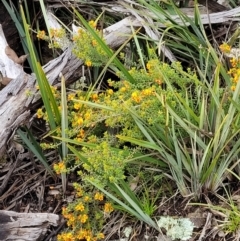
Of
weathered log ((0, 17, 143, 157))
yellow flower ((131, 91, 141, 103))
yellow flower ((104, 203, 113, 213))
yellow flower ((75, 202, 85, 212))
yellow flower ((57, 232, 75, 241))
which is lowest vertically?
yellow flower ((57, 232, 75, 241))

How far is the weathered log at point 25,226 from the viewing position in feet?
6.56

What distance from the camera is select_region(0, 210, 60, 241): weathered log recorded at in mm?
1998

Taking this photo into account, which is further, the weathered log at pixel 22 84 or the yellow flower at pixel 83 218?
the weathered log at pixel 22 84

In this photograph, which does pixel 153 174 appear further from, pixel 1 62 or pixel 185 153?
pixel 1 62

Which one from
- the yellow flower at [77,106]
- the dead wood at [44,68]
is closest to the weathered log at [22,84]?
the dead wood at [44,68]

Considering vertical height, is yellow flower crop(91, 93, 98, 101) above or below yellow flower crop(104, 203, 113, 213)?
above

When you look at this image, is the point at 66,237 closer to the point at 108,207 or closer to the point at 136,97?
the point at 108,207

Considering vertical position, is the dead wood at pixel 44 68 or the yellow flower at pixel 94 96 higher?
the dead wood at pixel 44 68

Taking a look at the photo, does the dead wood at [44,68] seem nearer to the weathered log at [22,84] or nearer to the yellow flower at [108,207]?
the weathered log at [22,84]

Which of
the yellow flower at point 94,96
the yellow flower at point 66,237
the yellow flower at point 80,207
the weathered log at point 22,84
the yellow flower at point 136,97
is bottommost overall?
the yellow flower at point 66,237

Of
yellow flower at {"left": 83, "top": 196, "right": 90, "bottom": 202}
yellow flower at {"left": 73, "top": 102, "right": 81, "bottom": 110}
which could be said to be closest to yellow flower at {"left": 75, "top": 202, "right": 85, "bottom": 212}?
yellow flower at {"left": 83, "top": 196, "right": 90, "bottom": 202}

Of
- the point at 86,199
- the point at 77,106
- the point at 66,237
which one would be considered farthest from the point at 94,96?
the point at 66,237

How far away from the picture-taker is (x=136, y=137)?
2.06 m

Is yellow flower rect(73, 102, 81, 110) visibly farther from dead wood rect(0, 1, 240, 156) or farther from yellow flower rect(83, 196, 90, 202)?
yellow flower rect(83, 196, 90, 202)
